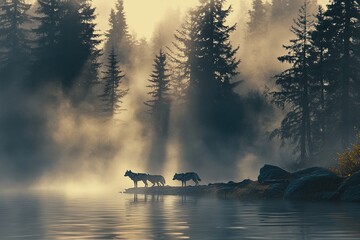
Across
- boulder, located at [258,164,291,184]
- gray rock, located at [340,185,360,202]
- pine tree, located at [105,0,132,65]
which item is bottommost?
gray rock, located at [340,185,360,202]

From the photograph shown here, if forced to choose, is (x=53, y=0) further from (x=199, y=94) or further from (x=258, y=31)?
(x=258, y=31)

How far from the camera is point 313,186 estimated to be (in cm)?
4250

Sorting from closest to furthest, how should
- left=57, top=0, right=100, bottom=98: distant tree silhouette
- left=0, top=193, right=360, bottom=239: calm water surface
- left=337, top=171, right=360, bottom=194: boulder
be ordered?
left=0, top=193, right=360, bottom=239: calm water surface
left=337, top=171, right=360, bottom=194: boulder
left=57, top=0, right=100, bottom=98: distant tree silhouette

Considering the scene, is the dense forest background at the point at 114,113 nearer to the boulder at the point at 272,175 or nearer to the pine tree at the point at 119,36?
the pine tree at the point at 119,36

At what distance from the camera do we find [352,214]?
28906 mm

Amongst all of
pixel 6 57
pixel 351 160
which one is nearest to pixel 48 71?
pixel 6 57

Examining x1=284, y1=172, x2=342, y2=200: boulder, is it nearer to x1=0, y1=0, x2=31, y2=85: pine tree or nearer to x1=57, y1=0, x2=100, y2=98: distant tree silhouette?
x1=57, y1=0, x2=100, y2=98: distant tree silhouette

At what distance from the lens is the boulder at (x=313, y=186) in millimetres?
42125

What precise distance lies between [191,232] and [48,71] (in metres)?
90.5

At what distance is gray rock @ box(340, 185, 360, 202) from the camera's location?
1506 inches

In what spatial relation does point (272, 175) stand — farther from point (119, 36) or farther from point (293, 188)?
point (119, 36)

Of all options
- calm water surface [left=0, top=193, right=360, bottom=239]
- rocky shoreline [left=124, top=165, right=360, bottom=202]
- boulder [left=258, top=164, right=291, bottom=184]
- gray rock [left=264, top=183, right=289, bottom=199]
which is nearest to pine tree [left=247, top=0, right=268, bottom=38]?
rocky shoreline [left=124, top=165, right=360, bottom=202]

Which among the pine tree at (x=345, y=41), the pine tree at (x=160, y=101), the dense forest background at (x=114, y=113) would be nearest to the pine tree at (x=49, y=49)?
the dense forest background at (x=114, y=113)

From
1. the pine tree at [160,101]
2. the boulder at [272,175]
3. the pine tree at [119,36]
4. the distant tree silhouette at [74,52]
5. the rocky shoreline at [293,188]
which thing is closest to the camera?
the rocky shoreline at [293,188]
